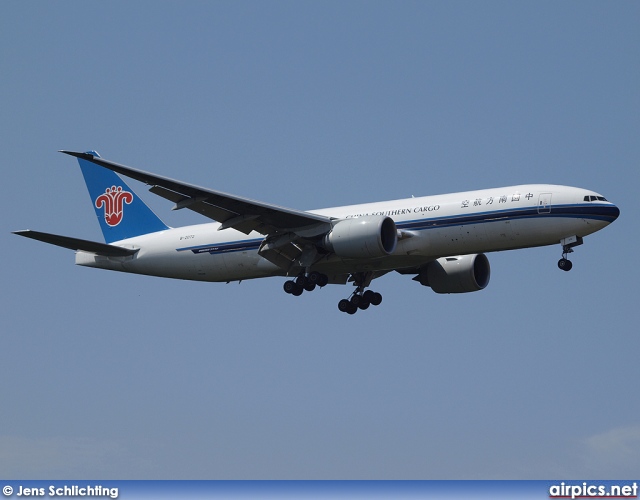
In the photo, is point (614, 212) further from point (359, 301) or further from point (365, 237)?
point (359, 301)

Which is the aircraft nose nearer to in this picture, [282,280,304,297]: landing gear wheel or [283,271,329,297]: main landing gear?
[283,271,329,297]: main landing gear

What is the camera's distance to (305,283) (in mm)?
47281

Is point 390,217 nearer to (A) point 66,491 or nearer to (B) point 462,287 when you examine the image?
(B) point 462,287

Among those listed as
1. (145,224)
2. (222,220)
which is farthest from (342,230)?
(145,224)

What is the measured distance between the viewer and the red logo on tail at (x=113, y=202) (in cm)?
5316

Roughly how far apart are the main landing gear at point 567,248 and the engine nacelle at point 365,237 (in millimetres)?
6071

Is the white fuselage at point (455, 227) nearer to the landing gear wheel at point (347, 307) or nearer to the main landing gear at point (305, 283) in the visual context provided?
the main landing gear at point (305, 283)

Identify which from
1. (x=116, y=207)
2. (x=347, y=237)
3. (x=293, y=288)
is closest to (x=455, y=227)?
(x=347, y=237)

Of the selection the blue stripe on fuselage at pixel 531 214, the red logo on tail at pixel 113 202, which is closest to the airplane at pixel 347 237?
the blue stripe on fuselage at pixel 531 214

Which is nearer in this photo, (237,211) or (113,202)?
(237,211)

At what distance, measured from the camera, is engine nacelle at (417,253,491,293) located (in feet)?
165

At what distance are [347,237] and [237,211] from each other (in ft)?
14.3

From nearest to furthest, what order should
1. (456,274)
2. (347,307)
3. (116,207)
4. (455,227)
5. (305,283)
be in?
(455,227) < (305,283) < (456,274) < (347,307) < (116,207)

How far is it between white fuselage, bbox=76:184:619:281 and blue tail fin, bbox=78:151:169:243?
14.7 feet
